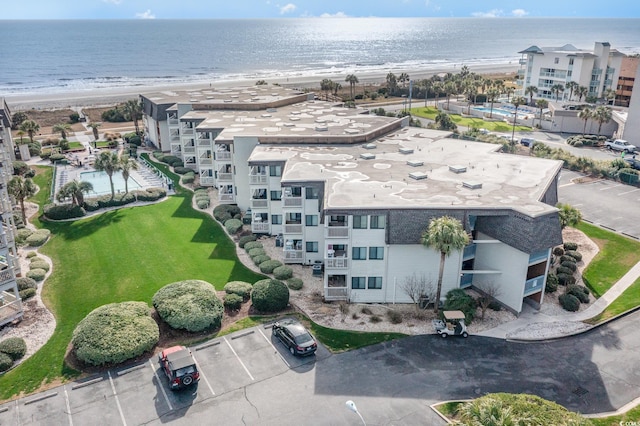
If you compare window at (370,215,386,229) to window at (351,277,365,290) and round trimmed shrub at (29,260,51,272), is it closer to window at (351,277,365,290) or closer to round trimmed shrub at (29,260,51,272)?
window at (351,277,365,290)

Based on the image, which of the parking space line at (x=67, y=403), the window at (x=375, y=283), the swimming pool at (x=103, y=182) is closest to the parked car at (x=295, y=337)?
the window at (x=375, y=283)

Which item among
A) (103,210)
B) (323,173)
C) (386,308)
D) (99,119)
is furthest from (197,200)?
(99,119)

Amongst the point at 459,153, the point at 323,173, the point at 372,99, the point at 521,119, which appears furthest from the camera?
the point at 372,99

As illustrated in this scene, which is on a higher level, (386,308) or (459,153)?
(459,153)

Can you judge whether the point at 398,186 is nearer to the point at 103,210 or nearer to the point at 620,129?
the point at 103,210

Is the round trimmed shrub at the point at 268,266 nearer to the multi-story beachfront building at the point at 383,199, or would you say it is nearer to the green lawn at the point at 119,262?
the green lawn at the point at 119,262
